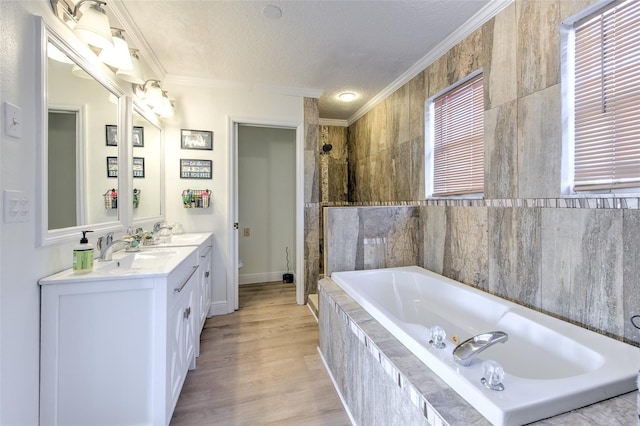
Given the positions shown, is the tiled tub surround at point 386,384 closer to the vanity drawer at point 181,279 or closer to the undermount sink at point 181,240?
the vanity drawer at point 181,279

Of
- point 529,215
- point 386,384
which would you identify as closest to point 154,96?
point 386,384

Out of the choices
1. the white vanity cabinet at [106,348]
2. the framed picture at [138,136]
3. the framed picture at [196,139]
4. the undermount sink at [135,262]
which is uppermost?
the framed picture at [196,139]

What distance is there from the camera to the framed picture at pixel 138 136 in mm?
2199

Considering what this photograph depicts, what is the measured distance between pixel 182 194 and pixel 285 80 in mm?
1652

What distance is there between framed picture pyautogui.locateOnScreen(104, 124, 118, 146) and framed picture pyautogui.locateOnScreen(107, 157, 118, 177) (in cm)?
10

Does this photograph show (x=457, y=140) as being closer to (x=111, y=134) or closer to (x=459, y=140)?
(x=459, y=140)

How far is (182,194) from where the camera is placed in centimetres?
287

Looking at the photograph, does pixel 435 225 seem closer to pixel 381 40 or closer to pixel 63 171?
pixel 381 40

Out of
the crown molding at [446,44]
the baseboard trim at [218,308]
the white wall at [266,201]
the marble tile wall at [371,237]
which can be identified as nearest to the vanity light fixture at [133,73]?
the marble tile wall at [371,237]

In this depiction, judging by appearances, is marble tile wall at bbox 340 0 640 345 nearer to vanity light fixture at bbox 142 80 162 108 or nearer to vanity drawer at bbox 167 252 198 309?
vanity drawer at bbox 167 252 198 309

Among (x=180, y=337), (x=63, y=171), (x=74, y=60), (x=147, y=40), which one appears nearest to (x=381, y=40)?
(x=147, y=40)

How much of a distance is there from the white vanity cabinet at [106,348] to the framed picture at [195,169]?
1.76 m

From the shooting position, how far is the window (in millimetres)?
2039

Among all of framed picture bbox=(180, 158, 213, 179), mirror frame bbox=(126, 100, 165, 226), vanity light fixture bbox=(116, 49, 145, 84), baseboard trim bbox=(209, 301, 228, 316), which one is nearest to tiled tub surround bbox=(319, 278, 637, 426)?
baseboard trim bbox=(209, 301, 228, 316)
